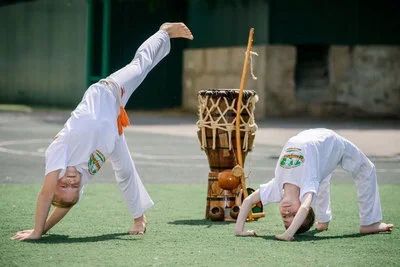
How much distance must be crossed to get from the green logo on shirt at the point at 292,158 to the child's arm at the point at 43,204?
170 centimetres

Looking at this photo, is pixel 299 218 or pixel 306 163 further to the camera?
pixel 306 163

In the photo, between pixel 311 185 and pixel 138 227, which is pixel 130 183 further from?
pixel 311 185

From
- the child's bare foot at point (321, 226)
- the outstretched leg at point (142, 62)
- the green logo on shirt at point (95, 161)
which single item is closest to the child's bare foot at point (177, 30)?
the outstretched leg at point (142, 62)

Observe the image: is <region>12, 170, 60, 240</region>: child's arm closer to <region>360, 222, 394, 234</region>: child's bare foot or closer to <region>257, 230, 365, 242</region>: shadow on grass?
<region>257, 230, 365, 242</region>: shadow on grass

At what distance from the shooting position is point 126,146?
8.08 metres

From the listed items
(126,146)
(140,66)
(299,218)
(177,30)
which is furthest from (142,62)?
(299,218)

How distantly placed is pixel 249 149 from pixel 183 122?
13.3 m

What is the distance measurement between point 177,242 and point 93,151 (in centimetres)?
89

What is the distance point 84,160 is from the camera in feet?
24.7

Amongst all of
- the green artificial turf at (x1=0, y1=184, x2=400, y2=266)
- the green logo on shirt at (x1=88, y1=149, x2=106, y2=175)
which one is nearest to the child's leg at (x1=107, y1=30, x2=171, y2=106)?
the green logo on shirt at (x1=88, y1=149, x2=106, y2=175)

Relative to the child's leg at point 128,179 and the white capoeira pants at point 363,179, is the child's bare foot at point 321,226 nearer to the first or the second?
the white capoeira pants at point 363,179

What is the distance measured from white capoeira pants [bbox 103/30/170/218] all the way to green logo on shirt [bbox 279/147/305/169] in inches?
44.3

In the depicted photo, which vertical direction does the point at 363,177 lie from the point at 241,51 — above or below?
above

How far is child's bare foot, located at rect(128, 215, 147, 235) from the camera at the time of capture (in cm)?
796
